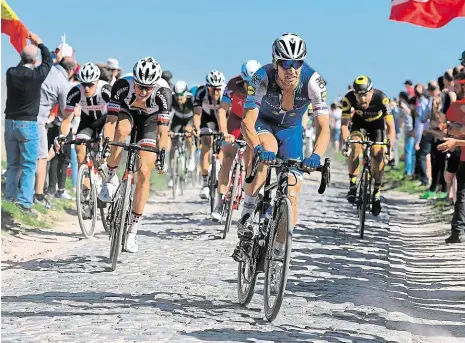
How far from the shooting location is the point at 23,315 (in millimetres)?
8047

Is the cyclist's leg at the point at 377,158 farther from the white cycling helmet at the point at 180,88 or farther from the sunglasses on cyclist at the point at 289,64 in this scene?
the white cycling helmet at the point at 180,88

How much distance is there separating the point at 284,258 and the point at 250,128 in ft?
4.62

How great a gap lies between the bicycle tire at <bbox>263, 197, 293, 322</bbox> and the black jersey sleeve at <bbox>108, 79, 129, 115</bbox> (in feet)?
13.2

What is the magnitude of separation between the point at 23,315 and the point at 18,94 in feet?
24.2

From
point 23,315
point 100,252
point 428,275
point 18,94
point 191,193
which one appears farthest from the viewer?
point 191,193

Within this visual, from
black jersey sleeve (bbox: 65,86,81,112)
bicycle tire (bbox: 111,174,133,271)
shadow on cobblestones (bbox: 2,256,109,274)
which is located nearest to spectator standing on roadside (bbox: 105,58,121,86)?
black jersey sleeve (bbox: 65,86,81,112)

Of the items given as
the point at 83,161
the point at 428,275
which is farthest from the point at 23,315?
the point at 83,161

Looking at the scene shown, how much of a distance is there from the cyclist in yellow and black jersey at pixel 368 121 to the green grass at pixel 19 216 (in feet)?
16.3

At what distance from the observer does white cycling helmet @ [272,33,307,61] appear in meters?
8.34

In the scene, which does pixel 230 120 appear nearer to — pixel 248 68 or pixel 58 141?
pixel 248 68

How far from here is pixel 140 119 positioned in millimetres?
11641

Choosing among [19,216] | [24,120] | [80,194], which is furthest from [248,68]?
[19,216]

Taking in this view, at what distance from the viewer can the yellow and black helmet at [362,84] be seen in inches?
580

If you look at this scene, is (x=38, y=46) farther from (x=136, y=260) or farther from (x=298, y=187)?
(x=298, y=187)
